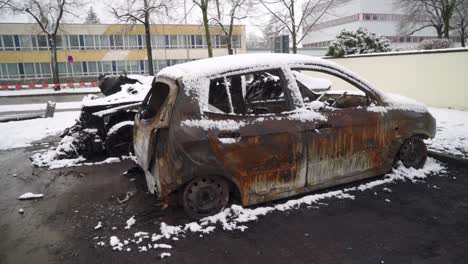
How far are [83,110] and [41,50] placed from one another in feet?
133

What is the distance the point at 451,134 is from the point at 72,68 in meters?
43.3

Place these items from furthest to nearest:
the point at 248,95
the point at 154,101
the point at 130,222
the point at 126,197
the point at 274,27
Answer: the point at 274,27 < the point at 248,95 < the point at 126,197 < the point at 154,101 < the point at 130,222

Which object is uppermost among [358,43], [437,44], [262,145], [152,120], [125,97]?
[358,43]

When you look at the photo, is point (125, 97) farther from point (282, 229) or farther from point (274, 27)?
point (274, 27)

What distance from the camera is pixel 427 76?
10914mm

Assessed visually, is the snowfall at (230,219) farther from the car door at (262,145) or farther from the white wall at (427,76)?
the white wall at (427,76)

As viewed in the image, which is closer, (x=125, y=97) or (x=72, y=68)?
(x=125, y=97)

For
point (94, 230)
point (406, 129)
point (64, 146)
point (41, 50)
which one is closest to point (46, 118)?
point (64, 146)

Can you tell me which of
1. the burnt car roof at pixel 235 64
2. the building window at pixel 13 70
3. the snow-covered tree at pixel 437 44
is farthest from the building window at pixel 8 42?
the burnt car roof at pixel 235 64

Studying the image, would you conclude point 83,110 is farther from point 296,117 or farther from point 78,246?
point 296,117

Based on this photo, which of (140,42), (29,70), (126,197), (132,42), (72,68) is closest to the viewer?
(126,197)

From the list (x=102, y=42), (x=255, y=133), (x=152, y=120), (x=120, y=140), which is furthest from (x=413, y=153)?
(x=102, y=42)

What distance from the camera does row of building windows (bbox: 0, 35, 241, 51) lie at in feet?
129

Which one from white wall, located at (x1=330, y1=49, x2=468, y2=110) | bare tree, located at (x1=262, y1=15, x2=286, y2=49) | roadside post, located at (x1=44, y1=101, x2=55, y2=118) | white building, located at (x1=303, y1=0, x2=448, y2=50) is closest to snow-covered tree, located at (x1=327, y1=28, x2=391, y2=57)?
white wall, located at (x1=330, y1=49, x2=468, y2=110)
